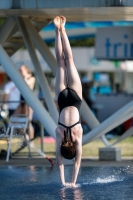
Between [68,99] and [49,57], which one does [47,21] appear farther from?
[68,99]

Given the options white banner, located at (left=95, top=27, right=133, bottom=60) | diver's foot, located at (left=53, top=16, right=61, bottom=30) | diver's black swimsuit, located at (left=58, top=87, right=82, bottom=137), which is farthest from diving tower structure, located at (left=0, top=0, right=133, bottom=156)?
diver's black swimsuit, located at (left=58, top=87, right=82, bottom=137)

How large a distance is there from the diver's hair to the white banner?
7698 mm

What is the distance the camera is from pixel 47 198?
9109 millimetres

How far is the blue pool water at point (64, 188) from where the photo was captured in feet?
30.6

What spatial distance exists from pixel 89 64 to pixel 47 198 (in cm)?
2706

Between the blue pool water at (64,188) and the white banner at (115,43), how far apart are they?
5.01m

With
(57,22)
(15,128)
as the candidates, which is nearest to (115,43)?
(15,128)

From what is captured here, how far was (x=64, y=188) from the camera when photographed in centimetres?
1017

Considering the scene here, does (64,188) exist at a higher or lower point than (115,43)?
higher

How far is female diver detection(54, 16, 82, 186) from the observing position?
1027cm

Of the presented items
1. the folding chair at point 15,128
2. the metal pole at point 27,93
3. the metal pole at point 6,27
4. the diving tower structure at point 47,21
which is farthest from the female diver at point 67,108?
the folding chair at point 15,128

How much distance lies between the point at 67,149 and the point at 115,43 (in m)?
8.66

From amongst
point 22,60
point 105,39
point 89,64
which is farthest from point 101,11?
point 89,64

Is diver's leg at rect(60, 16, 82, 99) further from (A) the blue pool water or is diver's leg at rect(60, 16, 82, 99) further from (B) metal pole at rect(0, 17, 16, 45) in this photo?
(B) metal pole at rect(0, 17, 16, 45)
